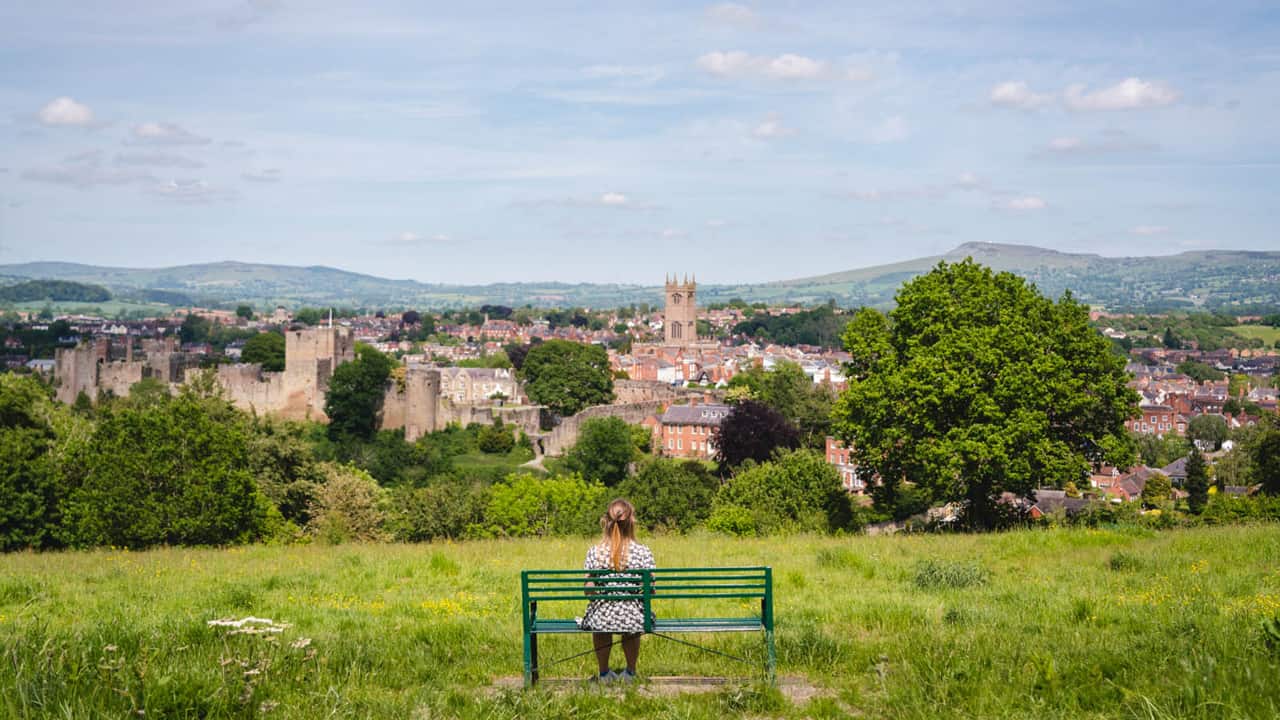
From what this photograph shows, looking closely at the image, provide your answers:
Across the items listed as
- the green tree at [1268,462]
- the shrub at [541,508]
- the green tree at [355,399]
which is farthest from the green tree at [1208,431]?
the shrub at [541,508]

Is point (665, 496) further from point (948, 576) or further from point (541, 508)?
point (948, 576)

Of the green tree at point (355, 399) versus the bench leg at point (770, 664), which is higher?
the bench leg at point (770, 664)

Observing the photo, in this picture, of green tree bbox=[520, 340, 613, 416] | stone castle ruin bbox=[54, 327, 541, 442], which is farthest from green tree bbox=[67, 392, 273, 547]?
green tree bbox=[520, 340, 613, 416]

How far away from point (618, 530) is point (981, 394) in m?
11.5

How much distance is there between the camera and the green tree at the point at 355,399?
54719mm

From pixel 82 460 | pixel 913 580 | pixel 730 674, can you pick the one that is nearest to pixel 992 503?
pixel 913 580

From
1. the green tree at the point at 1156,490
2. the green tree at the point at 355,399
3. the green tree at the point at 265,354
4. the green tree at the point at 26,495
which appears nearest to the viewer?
the green tree at the point at 26,495

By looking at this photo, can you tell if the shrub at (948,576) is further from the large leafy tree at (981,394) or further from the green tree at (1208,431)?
the green tree at (1208,431)

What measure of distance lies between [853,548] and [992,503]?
7350mm

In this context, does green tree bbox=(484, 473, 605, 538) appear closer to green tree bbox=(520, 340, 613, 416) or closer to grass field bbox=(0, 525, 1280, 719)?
grass field bbox=(0, 525, 1280, 719)

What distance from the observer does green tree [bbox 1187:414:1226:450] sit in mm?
65750

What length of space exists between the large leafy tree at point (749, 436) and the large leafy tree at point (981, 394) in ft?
90.1

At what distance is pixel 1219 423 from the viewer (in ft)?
224

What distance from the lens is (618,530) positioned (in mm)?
6469
